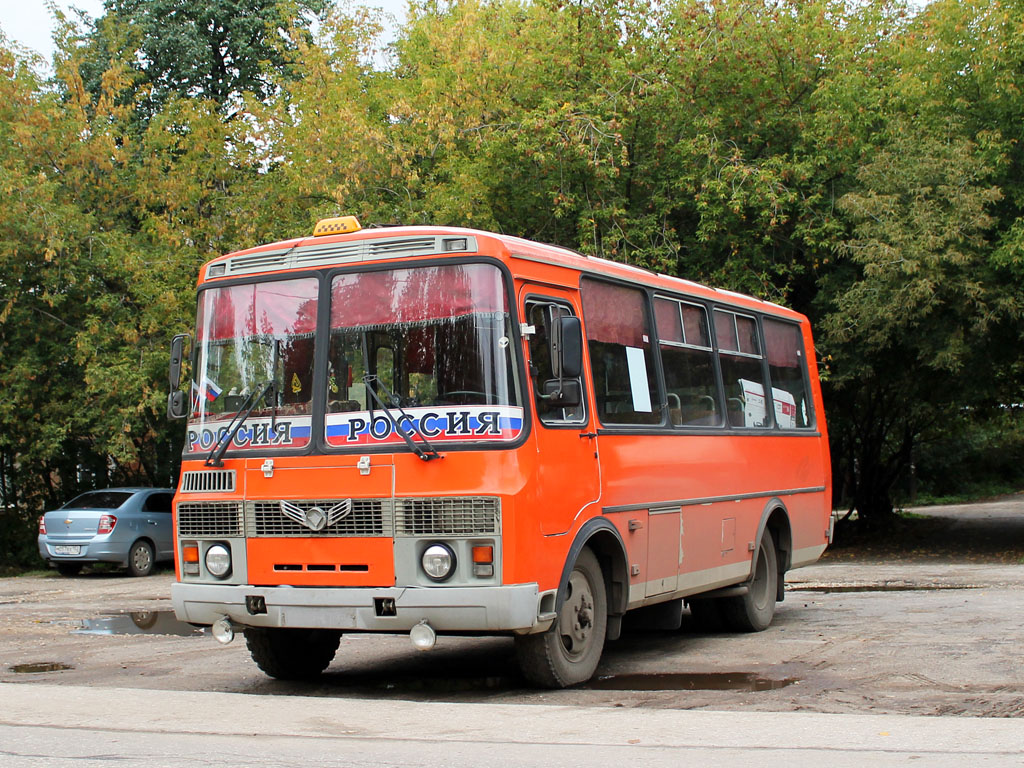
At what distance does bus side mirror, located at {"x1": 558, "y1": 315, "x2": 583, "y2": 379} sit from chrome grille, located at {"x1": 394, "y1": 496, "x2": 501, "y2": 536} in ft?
3.21

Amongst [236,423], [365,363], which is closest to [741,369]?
[365,363]

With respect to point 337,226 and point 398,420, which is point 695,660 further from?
point 337,226

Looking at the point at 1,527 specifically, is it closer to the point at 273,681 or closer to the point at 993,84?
the point at 273,681

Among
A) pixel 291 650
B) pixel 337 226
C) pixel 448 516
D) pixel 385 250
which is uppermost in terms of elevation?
pixel 337 226

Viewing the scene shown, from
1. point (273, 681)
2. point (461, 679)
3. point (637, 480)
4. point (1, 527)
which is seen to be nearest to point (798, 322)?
point (637, 480)

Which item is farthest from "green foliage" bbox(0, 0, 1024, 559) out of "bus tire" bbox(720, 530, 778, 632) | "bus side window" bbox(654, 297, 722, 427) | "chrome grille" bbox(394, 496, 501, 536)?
"chrome grille" bbox(394, 496, 501, 536)

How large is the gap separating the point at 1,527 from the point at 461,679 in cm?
2043

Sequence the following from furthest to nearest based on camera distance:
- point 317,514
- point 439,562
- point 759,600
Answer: point 759,600 < point 317,514 < point 439,562

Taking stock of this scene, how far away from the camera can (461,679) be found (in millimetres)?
9539

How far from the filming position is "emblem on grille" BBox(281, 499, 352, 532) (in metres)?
8.11

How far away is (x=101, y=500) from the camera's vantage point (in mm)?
23297

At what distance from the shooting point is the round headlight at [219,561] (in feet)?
27.8

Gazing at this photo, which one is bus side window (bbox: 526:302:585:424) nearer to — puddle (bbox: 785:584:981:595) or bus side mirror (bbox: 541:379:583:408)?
bus side mirror (bbox: 541:379:583:408)

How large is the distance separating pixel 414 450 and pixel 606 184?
53.0 ft
